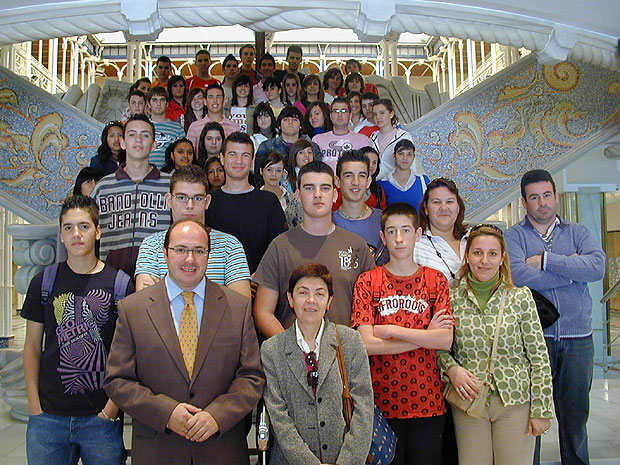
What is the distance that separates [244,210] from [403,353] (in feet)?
3.99

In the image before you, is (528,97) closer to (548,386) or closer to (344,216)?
(344,216)

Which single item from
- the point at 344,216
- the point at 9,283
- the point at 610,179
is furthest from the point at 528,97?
the point at 9,283

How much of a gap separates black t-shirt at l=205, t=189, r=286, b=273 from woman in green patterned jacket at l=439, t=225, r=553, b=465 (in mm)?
1078

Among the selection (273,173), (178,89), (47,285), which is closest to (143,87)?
(178,89)

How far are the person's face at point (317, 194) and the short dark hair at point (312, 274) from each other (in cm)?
37

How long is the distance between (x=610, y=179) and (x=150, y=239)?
642 centimetres

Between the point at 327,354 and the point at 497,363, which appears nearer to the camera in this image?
the point at 327,354

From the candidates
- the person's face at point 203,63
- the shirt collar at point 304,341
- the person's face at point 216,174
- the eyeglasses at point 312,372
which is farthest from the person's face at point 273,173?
the person's face at point 203,63

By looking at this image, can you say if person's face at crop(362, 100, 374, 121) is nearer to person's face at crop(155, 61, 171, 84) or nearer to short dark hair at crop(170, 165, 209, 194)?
person's face at crop(155, 61, 171, 84)

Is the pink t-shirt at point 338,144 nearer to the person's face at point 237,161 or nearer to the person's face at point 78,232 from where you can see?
the person's face at point 237,161

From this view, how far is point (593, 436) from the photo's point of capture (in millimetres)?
4082

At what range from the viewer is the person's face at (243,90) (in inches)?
226

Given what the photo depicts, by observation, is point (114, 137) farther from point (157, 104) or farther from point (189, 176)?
point (189, 176)

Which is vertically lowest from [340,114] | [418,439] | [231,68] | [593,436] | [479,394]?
[593,436]
